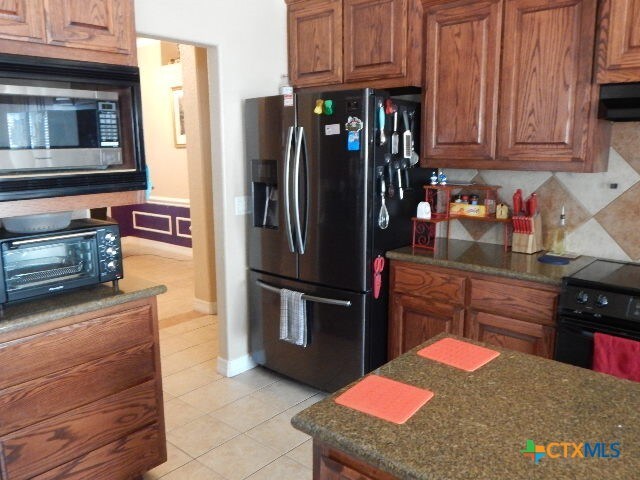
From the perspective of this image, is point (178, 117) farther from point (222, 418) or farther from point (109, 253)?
point (109, 253)

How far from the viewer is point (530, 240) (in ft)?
9.13

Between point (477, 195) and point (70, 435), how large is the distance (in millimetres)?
2463

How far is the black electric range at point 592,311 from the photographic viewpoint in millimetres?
2090

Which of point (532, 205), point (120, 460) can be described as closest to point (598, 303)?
point (532, 205)

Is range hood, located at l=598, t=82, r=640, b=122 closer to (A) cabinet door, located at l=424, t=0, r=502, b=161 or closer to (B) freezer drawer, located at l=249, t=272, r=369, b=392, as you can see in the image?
(A) cabinet door, located at l=424, t=0, r=502, b=161

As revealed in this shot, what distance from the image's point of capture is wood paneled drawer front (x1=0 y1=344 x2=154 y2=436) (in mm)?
1815

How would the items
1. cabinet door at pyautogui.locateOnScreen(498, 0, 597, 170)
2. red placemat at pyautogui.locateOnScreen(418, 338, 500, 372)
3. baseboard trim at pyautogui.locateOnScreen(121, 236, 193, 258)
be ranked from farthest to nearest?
baseboard trim at pyautogui.locateOnScreen(121, 236, 193, 258), cabinet door at pyautogui.locateOnScreen(498, 0, 597, 170), red placemat at pyautogui.locateOnScreen(418, 338, 500, 372)

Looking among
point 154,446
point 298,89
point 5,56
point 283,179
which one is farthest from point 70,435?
point 298,89

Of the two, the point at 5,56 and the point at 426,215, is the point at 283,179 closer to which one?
the point at 426,215

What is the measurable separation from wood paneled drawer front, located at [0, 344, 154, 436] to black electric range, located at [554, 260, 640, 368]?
6.03 ft

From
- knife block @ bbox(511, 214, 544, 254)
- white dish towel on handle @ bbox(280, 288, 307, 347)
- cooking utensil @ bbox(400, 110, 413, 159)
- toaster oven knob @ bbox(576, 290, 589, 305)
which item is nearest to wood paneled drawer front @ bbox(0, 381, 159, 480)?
white dish towel on handle @ bbox(280, 288, 307, 347)

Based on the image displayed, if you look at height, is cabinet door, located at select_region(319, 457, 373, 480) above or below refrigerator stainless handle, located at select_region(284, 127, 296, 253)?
below

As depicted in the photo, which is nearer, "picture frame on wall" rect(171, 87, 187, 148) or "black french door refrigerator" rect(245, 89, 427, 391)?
"black french door refrigerator" rect(245, 89, 427, 391)

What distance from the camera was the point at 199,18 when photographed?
9.48 ft
